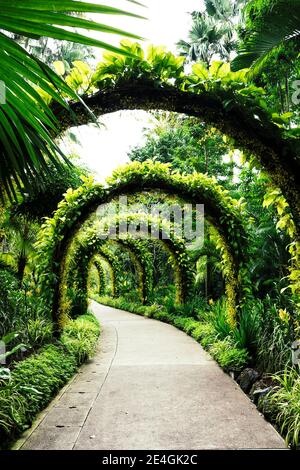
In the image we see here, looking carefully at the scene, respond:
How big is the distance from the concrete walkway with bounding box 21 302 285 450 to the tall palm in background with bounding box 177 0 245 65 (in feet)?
45.0

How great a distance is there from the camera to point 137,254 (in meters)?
15.2

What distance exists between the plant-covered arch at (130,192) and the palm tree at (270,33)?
2.12 meters

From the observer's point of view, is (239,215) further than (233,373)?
Yes

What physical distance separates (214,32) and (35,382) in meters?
15.9

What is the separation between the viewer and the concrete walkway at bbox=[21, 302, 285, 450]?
2.98m

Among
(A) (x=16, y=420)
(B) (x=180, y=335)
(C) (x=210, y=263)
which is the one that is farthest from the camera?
(C) (x=210, y=263)

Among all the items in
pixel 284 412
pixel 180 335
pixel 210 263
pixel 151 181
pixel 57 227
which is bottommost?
pixel 180 335

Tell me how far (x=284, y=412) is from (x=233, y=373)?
179 centimetres

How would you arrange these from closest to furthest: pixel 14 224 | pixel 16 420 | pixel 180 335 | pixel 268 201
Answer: pixel 16 420 < pixel 268 201 < pixel 180 335 < pixel 14 224

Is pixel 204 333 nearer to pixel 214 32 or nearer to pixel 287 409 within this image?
pixel 287 409

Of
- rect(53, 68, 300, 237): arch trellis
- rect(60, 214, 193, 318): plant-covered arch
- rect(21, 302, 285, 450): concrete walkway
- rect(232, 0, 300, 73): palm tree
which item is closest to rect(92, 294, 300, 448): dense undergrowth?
rect(21, 302, 285, 450): concrete walkway

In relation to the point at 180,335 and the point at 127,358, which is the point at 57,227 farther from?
the point at 180,335

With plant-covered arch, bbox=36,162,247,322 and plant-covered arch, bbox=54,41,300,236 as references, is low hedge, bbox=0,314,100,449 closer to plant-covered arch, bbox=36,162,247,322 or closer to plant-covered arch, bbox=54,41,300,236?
plant-covered arch, bbox=36,162,247,322

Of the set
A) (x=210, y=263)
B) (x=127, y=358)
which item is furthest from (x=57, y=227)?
(x=210, y=263)
